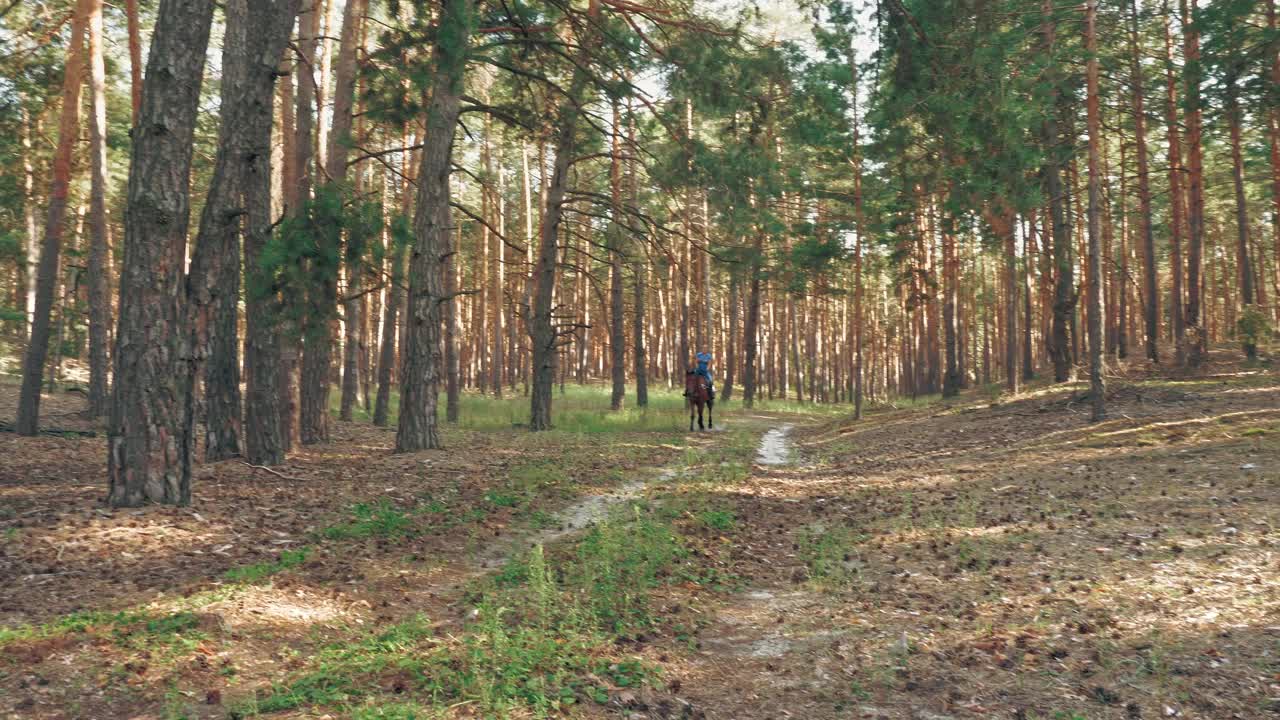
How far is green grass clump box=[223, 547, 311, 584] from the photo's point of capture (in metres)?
6.83

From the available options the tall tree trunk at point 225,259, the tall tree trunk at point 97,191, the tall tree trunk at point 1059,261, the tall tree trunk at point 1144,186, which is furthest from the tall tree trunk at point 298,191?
the tall tree trunk at point 1144,186

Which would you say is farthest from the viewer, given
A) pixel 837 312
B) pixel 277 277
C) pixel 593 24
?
pixel 837 312

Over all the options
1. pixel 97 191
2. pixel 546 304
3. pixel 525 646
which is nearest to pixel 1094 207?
pixel 546 304

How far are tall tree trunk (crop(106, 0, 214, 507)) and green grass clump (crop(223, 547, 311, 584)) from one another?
6.47 ft

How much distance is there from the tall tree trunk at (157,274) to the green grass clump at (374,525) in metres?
1.87

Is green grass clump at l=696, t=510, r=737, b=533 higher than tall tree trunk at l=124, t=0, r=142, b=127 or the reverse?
the reverse

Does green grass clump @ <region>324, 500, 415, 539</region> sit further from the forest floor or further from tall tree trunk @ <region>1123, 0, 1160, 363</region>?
tall tree trunk @ <region>1123, 0, 1160, 363</region>

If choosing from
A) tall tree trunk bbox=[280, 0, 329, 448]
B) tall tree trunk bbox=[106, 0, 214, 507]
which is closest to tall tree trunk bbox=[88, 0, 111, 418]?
tall tree trunk bbox=[280, 0, 329, 448]

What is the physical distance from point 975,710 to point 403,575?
5.10m

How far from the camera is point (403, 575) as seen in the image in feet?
25.1

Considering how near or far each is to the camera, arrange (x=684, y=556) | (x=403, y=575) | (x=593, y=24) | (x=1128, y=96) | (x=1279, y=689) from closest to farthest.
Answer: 1. (x=1279, y=689)
2. (x=403, y=575)
3. (x=684, y=556)
4. (x=593, y=24)
5. (x=1128, y=96)

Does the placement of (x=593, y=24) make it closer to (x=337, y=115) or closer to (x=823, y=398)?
(x=337, y=115)

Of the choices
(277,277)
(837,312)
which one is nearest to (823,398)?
(837,312)

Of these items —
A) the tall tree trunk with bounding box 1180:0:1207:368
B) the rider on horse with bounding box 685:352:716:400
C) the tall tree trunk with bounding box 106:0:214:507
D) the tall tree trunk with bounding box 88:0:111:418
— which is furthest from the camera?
the rider on horse with bounding box 685:352:716:400
